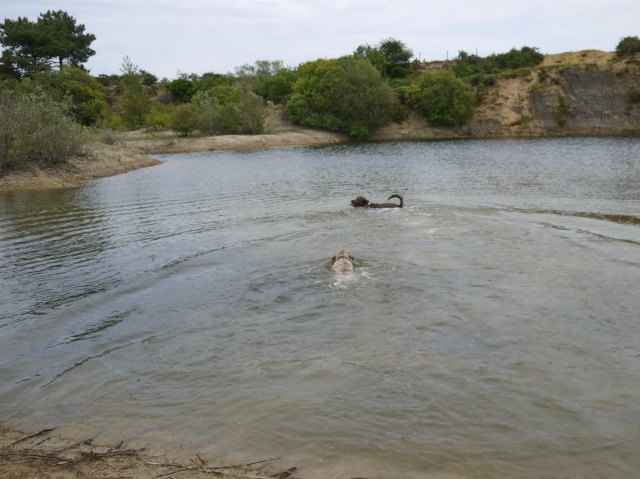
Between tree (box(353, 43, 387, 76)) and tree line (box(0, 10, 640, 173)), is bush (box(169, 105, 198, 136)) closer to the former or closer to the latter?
tree line (box(0, 10, 640, 173))

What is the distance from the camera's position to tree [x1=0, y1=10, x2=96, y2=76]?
242ft

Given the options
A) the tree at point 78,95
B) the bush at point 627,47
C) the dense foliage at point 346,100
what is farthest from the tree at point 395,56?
the tree at point 78,95

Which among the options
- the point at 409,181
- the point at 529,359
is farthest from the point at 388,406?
the point at 409,181

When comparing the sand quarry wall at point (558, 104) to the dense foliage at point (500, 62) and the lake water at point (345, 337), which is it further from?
the lake water at point (345, 337)

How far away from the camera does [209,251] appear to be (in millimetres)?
15172

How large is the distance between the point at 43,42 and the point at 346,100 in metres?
46.4

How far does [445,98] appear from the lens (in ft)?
237

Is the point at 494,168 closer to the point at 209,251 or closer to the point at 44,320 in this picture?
the point at 209,251

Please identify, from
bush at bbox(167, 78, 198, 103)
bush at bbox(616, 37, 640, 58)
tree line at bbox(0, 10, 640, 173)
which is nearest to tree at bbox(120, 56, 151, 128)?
tree line at bbox(0, 10, 640, 173)

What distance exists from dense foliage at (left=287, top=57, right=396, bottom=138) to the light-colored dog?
2444 inches

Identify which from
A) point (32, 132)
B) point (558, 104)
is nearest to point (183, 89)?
point (558, 104)

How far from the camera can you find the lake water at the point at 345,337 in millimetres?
5941

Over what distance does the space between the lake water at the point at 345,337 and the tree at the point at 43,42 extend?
67.8m

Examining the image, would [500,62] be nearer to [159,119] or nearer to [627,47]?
[627,47]
